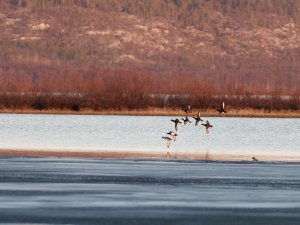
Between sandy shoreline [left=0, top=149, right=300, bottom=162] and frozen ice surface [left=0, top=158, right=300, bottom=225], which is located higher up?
sandy shoreline [left=0, top=149, right=300, bottom=162]

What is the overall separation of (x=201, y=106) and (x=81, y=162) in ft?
144

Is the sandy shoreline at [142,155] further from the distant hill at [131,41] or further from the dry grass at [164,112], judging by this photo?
the distant hill at [131,41]

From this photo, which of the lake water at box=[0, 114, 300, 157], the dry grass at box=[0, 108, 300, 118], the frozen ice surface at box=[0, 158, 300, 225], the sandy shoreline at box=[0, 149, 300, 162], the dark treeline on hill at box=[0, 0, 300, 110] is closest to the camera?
the frozen ice surface at box=[0, 158, 300, 225]

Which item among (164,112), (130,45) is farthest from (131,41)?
(164,112)

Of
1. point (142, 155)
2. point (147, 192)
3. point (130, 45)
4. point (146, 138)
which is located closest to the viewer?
point (147, 192)

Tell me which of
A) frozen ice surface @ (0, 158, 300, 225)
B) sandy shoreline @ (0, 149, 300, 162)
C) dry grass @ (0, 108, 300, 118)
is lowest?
frozen ice surface @ (0, 158, 300, 225)

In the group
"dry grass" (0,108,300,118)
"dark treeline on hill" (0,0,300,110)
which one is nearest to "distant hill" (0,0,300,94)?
"dark treeline on hill" (0,0,300,110)

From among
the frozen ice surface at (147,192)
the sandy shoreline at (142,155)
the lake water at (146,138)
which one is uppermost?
the lake water at (146,138)

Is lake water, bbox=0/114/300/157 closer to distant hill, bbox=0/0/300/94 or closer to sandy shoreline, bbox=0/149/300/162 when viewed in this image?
sandy shoreline, bbox=0/149/300/162

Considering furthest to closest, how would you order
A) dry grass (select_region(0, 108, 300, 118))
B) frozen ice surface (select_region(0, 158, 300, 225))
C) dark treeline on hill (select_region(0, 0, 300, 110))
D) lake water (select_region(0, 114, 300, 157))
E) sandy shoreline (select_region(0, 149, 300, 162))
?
1. dark treeline on hill (select_region(0, 0, 300, 110))
2. dry grass (select_region(0, 108, 300, 118))
3. lake water (select_region(0, 114, 300, 157))
4. sandy shoreline (select_region(0, 149, 300, 162))
5. frozen ice surface (select_region(0, 158, 300, 225))

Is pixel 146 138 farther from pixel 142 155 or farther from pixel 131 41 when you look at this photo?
pixel 131 41

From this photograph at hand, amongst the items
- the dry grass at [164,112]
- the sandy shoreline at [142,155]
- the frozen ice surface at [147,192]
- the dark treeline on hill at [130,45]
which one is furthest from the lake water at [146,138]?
the dark treeline on hill at [130,45]

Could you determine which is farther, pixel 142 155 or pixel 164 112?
pixel 164 112

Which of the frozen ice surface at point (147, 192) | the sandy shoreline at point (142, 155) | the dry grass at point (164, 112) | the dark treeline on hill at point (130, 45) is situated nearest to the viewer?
the frozen ice surface at point (147, 192)
